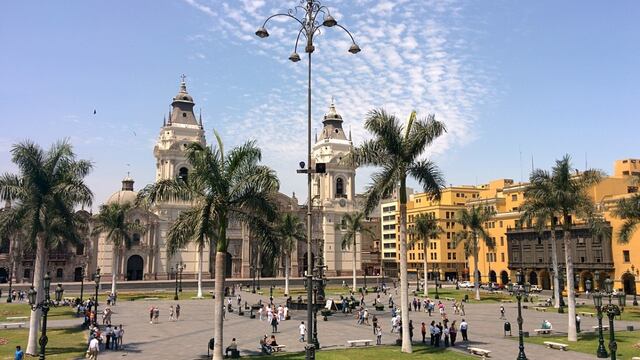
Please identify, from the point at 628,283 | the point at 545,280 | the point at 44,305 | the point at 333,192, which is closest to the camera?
the point at 44,305

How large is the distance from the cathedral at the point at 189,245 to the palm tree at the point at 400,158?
4479 centimetres

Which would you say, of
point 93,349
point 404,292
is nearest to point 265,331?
point 93,349

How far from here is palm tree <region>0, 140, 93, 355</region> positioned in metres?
25.4

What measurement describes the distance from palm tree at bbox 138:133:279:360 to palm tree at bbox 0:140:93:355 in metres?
7.77

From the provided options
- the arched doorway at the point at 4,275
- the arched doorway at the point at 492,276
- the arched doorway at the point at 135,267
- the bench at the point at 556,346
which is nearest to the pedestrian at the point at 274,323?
the bench at the point at 556,346

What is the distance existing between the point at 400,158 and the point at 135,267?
65.6m

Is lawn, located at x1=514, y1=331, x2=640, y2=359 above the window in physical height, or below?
below

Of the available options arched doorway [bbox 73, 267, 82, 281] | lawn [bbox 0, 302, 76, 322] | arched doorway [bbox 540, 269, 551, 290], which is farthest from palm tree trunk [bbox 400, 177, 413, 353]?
arched doorway [bbox 73, 267, 82, 281]

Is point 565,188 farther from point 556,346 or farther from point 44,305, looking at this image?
point 44,305

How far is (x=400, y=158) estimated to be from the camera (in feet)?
82.8

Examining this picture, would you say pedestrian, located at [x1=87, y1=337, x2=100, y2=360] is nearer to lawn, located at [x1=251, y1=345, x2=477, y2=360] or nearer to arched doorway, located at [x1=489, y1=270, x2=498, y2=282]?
lawn, located at [x1=251, y1=345, x2=477, y2=360]

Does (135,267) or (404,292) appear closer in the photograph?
(404,292)

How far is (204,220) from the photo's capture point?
1989cm

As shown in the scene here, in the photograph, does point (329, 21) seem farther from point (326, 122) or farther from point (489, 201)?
point (326, 122)
